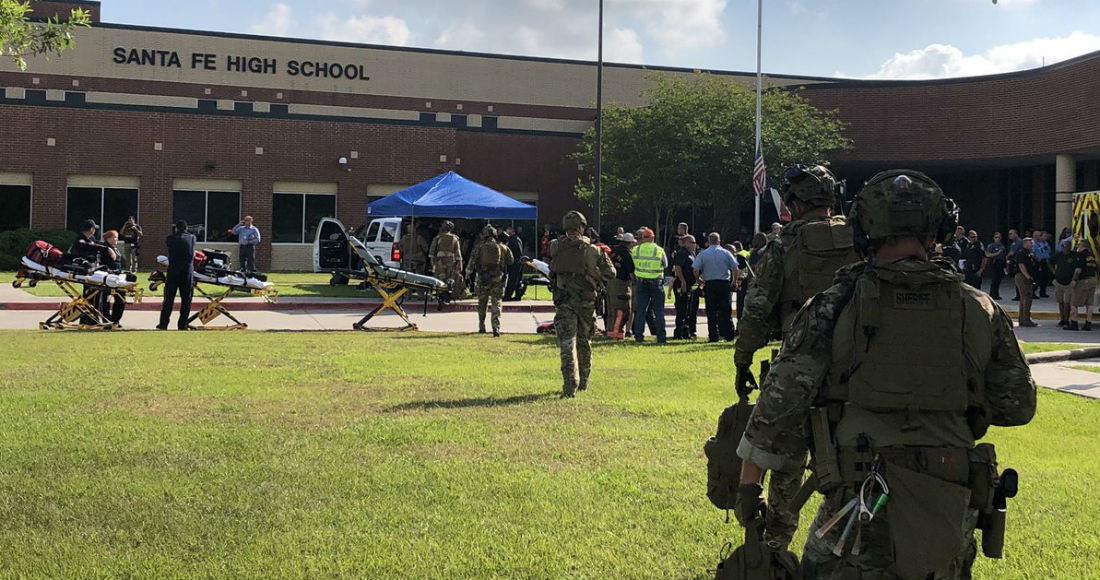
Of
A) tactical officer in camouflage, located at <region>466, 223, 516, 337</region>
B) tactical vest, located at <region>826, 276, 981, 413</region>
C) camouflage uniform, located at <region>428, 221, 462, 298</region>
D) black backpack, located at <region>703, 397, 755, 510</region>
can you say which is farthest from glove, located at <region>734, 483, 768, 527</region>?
camouflage uniform, located at <region>428, 221, 462, 298</region>

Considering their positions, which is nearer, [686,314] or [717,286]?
[717,286]

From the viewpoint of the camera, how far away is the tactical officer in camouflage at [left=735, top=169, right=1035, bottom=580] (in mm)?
3252

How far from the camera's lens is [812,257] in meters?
5.62

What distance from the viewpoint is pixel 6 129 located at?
39.8 m

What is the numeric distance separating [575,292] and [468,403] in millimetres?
1641

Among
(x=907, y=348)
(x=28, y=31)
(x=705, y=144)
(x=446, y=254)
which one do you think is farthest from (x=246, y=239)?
(x=907, y=348)

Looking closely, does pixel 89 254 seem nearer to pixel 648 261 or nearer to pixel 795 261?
pixel 648 261

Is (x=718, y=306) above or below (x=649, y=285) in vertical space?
below

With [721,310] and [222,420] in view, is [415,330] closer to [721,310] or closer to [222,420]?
[721,310]

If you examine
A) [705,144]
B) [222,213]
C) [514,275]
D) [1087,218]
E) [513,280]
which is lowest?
[513,280]

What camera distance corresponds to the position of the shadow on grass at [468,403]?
998 cm

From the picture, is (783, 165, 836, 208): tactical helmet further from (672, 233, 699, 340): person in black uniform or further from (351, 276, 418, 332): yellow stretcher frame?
(351, 276, 418, 332): yellow stretcher frame

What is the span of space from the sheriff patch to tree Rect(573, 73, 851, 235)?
1468 inches

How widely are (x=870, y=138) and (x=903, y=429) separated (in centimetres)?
4224
